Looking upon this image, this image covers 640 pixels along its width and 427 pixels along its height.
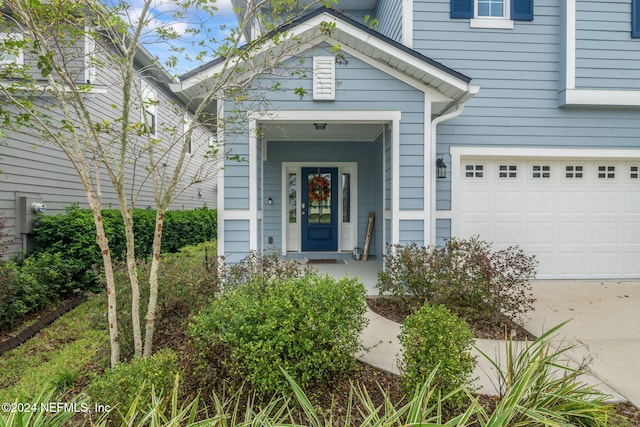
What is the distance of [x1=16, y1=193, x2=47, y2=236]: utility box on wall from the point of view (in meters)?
5.41

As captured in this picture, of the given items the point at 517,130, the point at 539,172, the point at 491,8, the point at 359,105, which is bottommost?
the point at 539,172

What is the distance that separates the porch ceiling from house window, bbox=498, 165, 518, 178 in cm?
236

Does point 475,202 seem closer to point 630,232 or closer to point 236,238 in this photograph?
point 630,232

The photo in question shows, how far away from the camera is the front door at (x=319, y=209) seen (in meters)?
8.46

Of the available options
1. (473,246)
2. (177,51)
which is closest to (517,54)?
(473,246)

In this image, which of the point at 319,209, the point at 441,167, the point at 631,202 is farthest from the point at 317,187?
the point at 631,202

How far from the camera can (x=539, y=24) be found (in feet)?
20.0

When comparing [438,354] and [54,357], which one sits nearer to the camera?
[438,354]

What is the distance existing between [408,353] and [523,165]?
208 inches

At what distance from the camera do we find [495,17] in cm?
611

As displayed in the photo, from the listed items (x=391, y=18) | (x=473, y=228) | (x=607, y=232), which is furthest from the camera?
(x=391, y=18)

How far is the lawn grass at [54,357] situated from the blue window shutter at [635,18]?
8.95 metres

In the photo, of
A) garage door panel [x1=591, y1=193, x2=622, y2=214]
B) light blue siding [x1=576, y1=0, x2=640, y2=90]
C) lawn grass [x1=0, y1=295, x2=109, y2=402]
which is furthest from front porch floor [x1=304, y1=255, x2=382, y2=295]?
light blue siding [x1=576, y1=0, x2=640, y2=90]

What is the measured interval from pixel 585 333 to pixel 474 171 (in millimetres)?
3184
